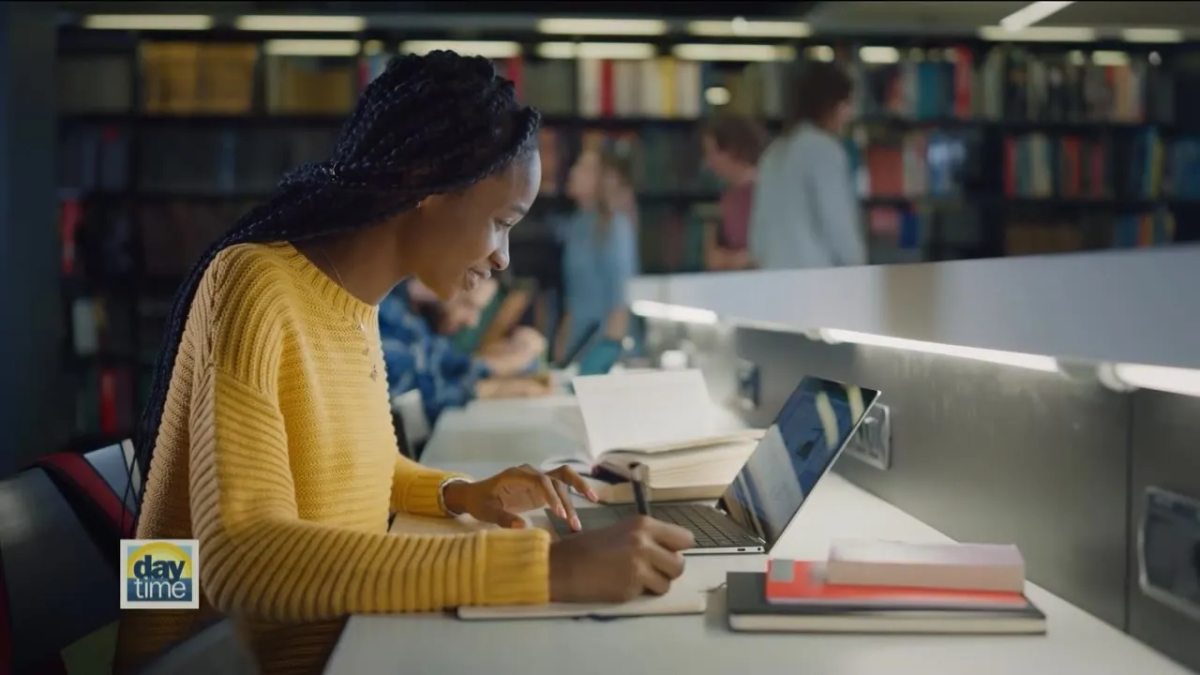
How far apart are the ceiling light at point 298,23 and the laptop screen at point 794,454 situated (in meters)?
4.00

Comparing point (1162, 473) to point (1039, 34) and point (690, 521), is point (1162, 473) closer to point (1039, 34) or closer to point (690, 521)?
point (690, 521)

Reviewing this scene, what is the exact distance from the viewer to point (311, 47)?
4977 millimetres

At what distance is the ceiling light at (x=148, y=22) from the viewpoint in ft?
15.9

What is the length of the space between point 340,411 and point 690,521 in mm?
419

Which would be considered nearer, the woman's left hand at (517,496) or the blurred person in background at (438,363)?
the woman's left hand at (517,496)

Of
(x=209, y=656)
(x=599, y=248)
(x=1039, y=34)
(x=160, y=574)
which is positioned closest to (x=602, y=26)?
(x=599, y=248)

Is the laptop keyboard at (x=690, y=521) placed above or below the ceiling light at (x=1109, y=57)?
below

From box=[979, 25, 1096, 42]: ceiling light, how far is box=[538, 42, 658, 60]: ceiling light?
1489mm

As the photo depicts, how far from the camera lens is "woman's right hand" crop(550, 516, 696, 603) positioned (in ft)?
3.02

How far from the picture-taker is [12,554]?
101cm

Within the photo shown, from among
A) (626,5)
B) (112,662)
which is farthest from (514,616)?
(626,5)

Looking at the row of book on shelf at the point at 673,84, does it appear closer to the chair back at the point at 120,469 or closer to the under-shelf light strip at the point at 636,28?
the under-shelf light strip at the point at 636,28

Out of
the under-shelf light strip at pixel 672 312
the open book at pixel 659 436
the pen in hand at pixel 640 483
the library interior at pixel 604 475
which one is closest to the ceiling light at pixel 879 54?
the under-shelf light strip at pixel 672 312

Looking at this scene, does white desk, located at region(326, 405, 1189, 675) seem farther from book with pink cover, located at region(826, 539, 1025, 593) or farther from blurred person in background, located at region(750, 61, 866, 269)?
blurred person in background, located at region(750, 61, 866, 269)
